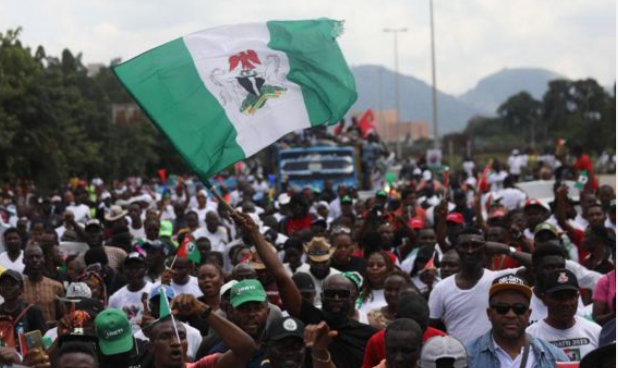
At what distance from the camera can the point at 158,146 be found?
73.7m

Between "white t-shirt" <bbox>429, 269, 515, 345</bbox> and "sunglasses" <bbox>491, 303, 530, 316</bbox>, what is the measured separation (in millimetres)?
1723

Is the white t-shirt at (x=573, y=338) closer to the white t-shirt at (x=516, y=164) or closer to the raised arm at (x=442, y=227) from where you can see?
the raised arm at (x=442, y=227)

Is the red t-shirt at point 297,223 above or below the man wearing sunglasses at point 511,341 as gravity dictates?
below

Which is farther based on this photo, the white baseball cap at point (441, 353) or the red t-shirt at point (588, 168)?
the red t-shirt at point (588, 168)

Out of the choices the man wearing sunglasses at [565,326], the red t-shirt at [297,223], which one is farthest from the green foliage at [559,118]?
the man wearing sunglasses at [565,326]

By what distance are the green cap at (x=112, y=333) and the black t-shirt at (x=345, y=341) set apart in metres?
1.12

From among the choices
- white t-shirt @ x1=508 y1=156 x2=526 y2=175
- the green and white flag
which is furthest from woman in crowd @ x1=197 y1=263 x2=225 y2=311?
white t-shirt @ x1=508 y1=156 x2=526 y2=175

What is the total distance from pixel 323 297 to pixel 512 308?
4.15 ft

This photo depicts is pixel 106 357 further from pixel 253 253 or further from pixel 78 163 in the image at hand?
pixel 78 163

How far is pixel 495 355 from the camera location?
6465mm

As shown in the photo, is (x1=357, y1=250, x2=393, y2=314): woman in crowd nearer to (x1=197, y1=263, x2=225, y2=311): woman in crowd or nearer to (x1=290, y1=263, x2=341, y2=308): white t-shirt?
(x1=290, y1=263, x2=341, y2=308): white t-shirt

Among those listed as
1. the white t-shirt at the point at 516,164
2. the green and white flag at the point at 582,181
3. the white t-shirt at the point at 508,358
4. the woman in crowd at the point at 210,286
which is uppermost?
the white t-shirt at the point at 508,358

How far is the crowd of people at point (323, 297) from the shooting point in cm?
629

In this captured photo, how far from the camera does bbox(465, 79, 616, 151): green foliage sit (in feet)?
252
